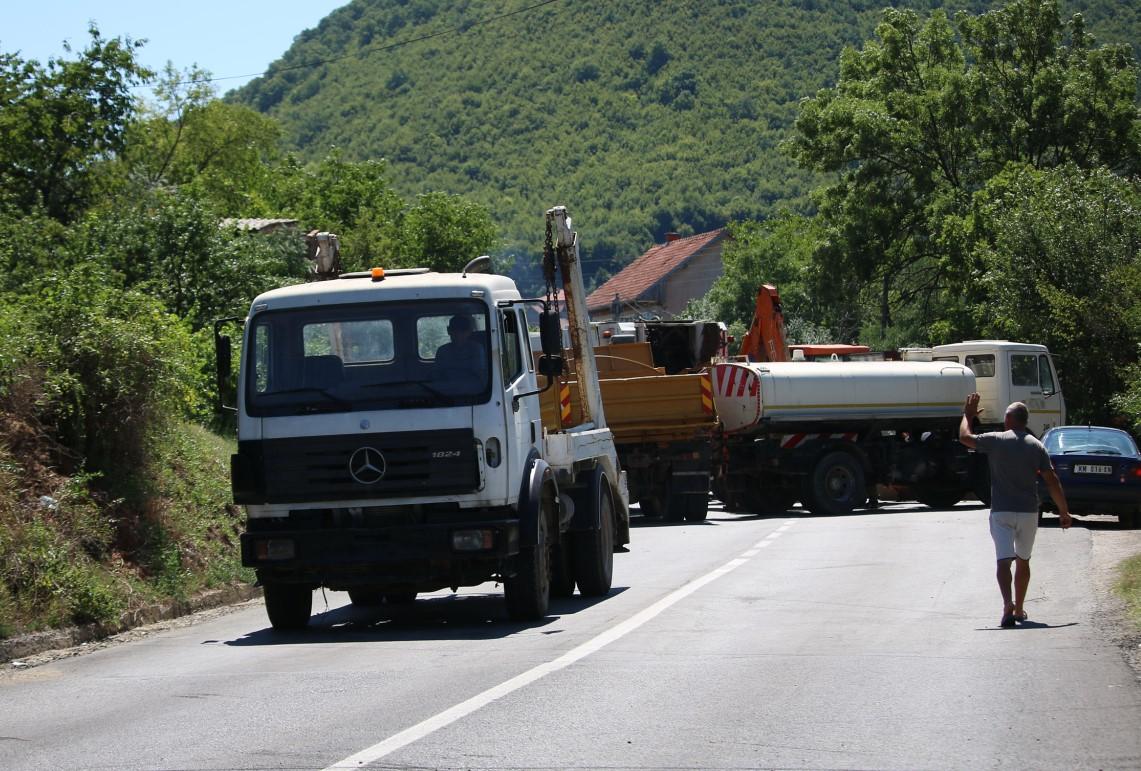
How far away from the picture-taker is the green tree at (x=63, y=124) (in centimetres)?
3300

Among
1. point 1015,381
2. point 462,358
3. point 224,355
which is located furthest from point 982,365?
point 224,355

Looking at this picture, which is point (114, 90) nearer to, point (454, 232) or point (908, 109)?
point (908, 109)

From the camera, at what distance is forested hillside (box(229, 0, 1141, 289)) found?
10125cm

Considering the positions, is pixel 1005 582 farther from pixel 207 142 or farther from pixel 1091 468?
pixel 207 142

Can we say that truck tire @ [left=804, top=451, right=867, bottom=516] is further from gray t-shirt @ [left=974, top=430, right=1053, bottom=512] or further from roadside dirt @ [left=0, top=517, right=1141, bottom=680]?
gray t-shirt @ [left=974, top=430, right=1053, bottom=512]

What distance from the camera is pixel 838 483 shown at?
2794cm

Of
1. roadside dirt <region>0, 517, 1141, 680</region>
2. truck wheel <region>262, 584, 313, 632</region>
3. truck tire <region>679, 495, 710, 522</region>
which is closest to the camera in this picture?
roadside dirt <region>0, 517, 1141, 680</region>

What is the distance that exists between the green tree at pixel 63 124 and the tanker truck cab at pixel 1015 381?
1991cm

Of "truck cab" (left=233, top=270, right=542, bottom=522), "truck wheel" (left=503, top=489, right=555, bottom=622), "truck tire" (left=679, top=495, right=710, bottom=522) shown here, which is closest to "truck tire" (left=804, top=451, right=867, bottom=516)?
"truck tire" (left=679, top=495, right=710, bottom=522)

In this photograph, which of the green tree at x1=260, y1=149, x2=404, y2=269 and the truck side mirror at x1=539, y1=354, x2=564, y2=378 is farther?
the green tree at x1=260, y1=149, x2=404, y2=269

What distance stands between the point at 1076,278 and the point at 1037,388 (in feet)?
17.4

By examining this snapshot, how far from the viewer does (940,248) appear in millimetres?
44312

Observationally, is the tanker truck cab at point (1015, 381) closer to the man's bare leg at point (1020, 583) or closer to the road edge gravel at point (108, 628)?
the road edge gravel at point (108, 628)

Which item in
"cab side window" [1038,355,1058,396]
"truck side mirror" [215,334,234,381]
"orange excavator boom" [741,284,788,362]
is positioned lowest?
"cab side window" [1038,355,1058,396]
